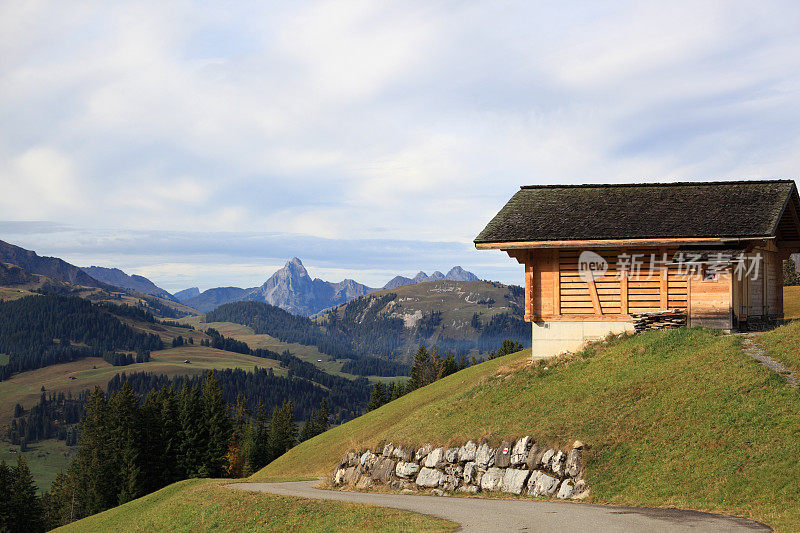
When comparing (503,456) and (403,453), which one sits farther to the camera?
(403,453)

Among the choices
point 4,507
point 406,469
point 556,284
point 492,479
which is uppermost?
point 556,284

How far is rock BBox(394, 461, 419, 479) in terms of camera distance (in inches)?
1067

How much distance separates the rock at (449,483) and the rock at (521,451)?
2.82m

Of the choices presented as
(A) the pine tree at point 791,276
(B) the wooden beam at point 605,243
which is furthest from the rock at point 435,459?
(A) the pine tree at point 791,276

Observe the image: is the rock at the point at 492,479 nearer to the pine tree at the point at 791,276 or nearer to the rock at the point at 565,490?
the rock at the point at 565,490

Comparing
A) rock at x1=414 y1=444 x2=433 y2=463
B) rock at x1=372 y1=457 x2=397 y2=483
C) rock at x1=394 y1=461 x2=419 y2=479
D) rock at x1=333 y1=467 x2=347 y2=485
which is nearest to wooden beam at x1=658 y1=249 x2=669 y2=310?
rock at x1=414 y1=444 x2=433 y2=463

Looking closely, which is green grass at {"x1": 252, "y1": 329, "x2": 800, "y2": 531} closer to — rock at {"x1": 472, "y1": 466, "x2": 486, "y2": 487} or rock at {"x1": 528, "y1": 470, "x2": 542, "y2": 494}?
rock at {"x1": 528, "y1": 470, "x2": 542, "y2": 494}

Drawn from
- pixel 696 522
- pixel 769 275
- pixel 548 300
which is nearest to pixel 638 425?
pixel 696 522

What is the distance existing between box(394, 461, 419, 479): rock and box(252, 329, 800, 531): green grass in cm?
117

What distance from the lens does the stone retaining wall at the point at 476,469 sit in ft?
72.1

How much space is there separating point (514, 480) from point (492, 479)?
3.53 ft

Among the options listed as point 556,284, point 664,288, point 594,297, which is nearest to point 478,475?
point 556,284

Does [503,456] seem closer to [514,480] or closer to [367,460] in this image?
[514,480]

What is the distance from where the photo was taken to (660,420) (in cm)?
2208
